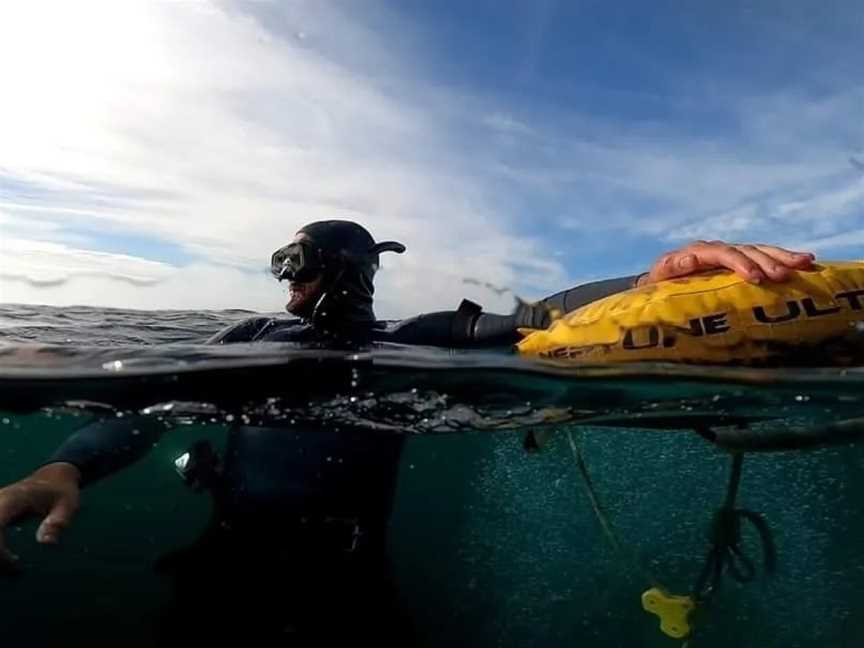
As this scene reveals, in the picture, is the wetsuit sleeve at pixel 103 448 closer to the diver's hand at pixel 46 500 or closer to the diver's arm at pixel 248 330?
the diver's hand at pixel 46 500

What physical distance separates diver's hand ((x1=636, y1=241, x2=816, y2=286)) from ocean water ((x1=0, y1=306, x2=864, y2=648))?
110cm

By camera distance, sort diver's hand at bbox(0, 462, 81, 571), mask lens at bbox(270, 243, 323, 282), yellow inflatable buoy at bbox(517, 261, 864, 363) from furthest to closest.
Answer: mask lens at bbox(270, 243, 323, 282) < diver's hand at bbox(0, 462, 81, 571) < yellow inflatable buoy at bbox(517, 261, 864, 363)

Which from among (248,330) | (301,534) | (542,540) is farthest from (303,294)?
(542,540)

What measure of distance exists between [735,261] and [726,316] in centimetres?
35

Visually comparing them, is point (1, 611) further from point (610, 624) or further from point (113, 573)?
point (610, 624)

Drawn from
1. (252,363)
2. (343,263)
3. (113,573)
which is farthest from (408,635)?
(113,573)

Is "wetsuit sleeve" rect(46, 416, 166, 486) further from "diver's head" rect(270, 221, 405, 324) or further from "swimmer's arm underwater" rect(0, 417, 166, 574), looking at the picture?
"diver's head" rect(270, 221, 405, 324)

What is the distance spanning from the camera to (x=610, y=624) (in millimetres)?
11234

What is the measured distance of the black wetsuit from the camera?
6.20 metres

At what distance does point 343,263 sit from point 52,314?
9995mm

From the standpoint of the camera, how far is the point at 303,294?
6180 millimetres

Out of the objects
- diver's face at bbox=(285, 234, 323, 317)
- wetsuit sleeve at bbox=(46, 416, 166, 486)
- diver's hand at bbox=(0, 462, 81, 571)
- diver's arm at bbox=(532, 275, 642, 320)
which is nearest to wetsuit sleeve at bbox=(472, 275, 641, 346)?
diver's arm at bbox=(532, 275, 642, 320)

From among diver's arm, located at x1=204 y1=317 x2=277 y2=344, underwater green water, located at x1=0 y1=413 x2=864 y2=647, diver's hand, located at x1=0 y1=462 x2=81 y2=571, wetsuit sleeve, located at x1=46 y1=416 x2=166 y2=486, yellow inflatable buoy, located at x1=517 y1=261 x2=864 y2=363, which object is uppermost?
yellow inflatable buoy, located at x1=517 y1=261 x2=864 y2=363

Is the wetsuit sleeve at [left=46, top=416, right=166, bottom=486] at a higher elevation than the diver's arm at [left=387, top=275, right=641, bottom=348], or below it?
below
